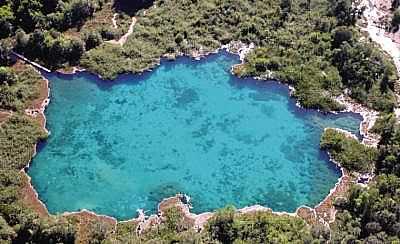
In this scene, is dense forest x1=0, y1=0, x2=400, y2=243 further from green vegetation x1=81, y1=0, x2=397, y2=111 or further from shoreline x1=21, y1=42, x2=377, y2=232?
shoreline x1=21, y1=42, x2=377, y2=232

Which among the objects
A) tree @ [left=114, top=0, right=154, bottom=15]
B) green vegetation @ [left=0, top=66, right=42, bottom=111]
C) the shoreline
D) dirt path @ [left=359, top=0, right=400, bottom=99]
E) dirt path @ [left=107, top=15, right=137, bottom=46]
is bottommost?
the shoreline

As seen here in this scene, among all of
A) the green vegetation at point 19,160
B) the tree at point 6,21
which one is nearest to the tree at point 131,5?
the tree at point 6,21

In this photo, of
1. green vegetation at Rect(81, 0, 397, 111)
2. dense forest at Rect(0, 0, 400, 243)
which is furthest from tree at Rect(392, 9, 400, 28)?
green vegetation at Rect(81, 0, 397, 111)

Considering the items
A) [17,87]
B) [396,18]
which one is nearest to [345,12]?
[396,18]

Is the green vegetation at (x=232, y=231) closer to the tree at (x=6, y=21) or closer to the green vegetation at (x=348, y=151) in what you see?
the green vegetation at (x=348, y=151)

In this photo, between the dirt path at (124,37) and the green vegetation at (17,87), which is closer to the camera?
the green vegetation at (17,87)

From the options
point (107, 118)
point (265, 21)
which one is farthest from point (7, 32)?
point (265, 21)
